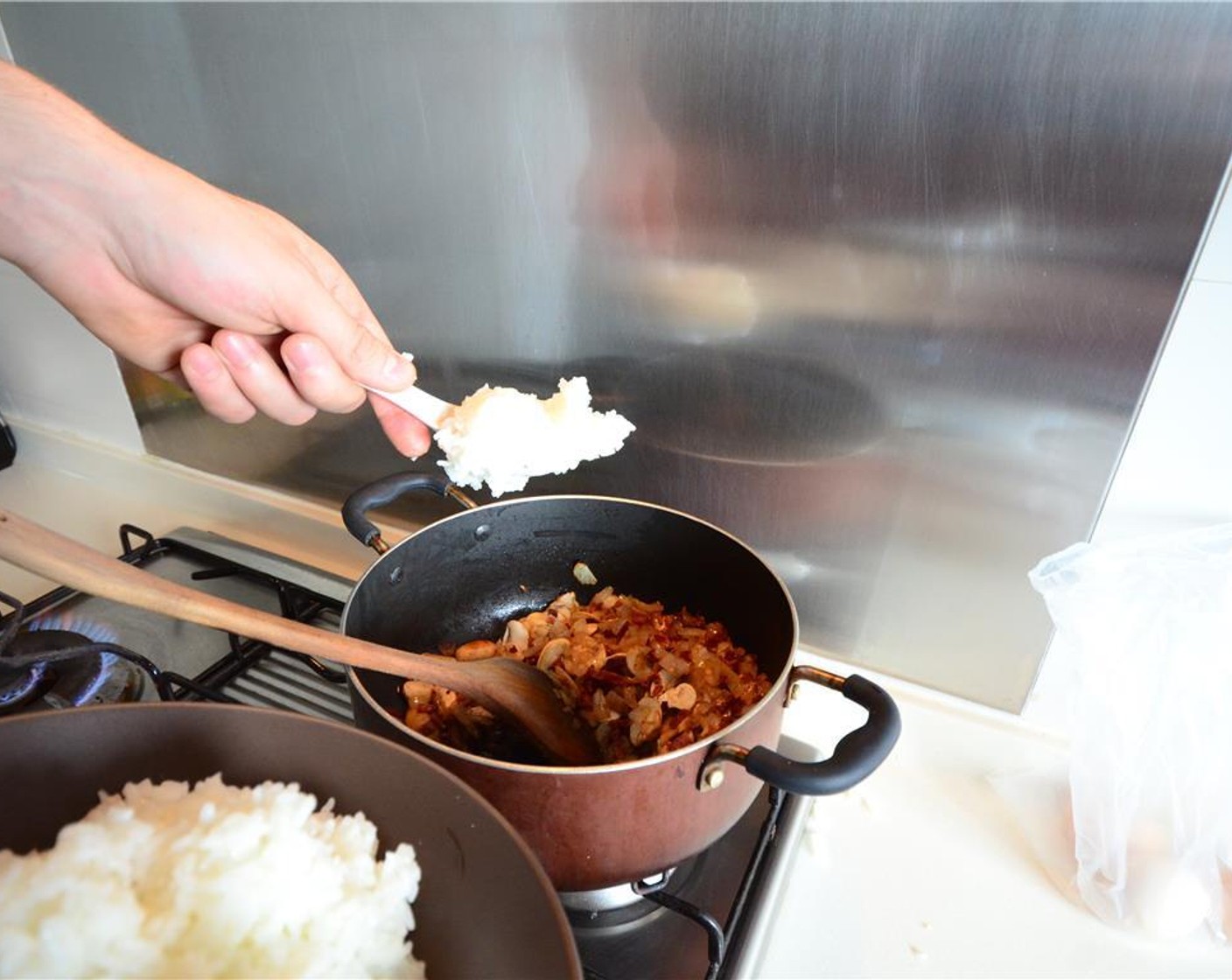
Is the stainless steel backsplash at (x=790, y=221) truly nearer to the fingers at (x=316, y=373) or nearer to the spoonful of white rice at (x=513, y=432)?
the spoonful of white rice at (x=513, y=432)

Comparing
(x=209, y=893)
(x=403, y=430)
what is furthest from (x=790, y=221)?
(x=209, y=893)

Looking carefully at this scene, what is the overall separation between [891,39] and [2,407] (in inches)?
58.4

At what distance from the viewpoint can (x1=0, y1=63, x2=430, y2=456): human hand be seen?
0.64 meters

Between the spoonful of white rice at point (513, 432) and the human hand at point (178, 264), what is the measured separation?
0.16 ft

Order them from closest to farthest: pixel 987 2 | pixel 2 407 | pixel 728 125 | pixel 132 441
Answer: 1. pixel 987 2
2. pixel 728 125
3. pixel 132 441
4. pixel 2 407

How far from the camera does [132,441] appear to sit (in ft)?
4.23

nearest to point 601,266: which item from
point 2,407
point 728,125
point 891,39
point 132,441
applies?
point 728,125

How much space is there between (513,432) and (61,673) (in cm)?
53

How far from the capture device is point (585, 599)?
885 millimetres

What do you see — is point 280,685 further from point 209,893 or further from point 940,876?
point 940,876

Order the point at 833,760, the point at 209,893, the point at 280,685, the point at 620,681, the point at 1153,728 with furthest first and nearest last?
the point at 280,685 → the point at 620,681 → the point at 1153,728 → the point at 833,760 → the point at 209,893

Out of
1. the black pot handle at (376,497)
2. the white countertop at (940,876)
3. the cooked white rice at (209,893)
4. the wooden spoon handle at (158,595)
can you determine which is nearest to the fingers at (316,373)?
the black pot handle at (376,497)

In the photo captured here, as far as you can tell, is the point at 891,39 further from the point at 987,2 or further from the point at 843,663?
the point at 843,663

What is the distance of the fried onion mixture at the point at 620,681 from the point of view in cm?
69
